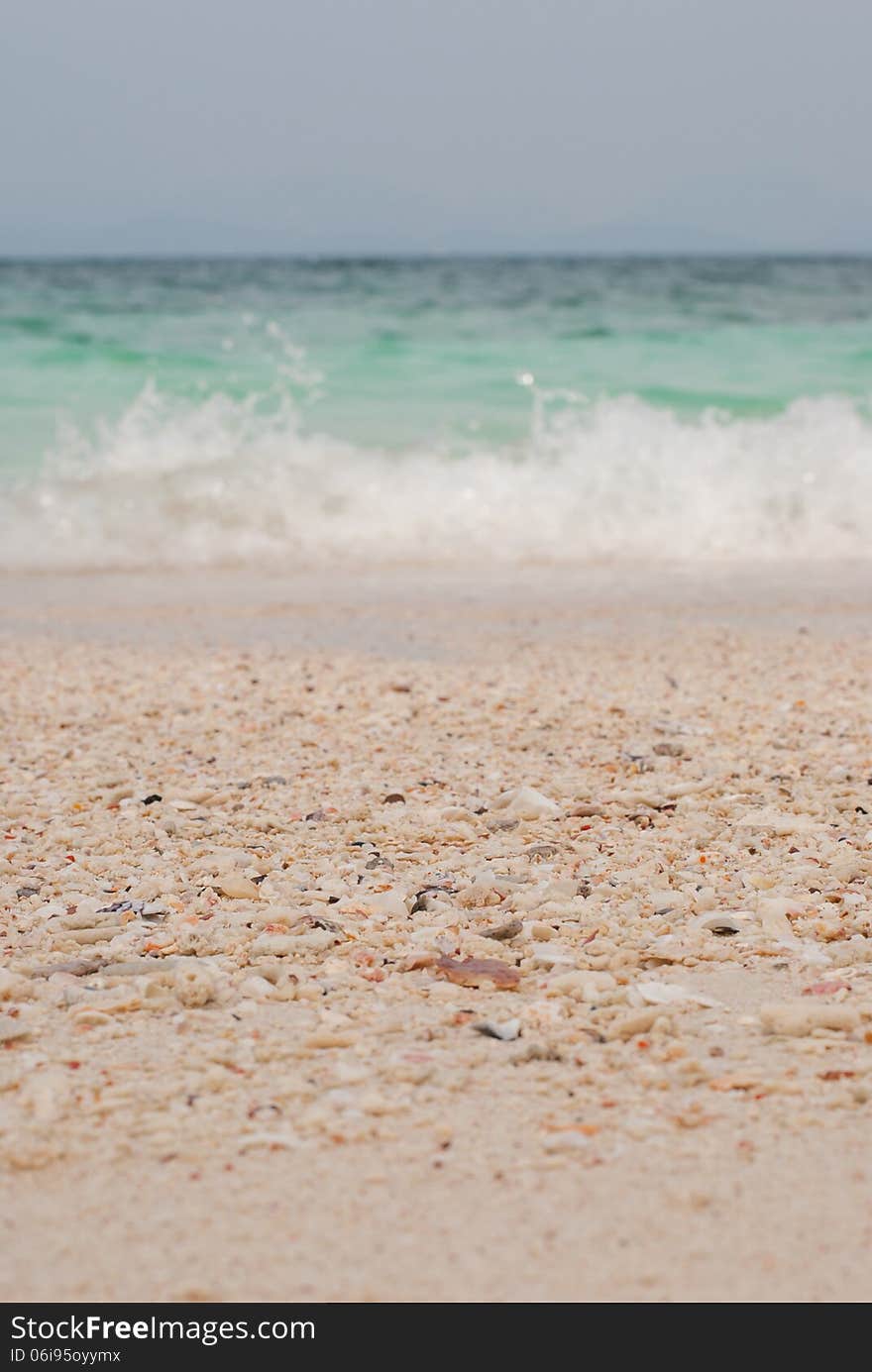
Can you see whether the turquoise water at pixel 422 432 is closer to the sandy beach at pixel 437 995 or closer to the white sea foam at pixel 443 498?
the white sea foam at pixel 443 498

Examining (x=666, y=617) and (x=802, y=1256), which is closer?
(x=802, y=1256)

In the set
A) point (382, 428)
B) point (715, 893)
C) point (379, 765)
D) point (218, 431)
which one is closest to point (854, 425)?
point (382, 428)

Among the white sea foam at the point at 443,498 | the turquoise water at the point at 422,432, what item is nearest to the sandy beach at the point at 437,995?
the white sea foam at the point at 443,498

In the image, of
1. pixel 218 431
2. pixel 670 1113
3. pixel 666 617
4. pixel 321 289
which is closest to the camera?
pixel 670 1113

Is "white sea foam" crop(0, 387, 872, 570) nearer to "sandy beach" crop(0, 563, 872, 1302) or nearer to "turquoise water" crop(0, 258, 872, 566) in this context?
"turquoise water" crop(0, 258, 872, 566)

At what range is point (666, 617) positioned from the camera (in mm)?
6035

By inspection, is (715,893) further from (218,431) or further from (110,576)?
(218,431)

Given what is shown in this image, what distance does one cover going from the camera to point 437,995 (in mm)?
2174

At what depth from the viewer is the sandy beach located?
61.3 inches

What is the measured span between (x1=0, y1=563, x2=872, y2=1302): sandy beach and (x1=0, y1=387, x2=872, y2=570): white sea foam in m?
3.60

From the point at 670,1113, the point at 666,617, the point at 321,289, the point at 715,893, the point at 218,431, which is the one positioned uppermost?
the point at 321,289

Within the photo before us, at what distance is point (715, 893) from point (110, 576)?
537cm

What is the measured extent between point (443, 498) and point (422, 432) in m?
1.42

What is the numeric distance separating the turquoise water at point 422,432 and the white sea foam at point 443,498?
2 centimetres
